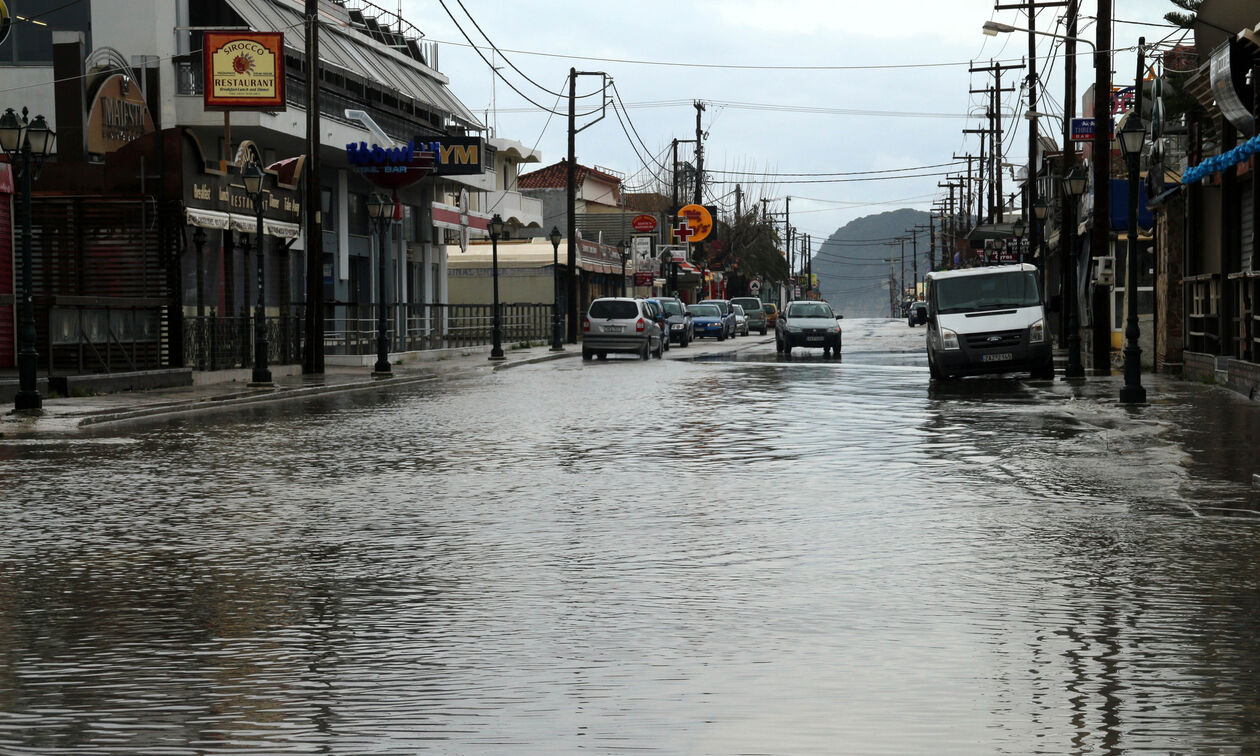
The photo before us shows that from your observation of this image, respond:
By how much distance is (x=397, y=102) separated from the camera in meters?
58.6

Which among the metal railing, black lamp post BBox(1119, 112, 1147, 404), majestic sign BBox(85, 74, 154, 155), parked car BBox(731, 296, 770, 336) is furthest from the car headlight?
parked car BBox(731, 296, 770, 336)

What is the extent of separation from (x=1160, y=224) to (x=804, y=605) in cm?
2776

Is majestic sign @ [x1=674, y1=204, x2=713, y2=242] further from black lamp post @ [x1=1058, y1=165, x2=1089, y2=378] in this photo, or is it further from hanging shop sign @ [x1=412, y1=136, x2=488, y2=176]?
black lamp post @ [x1=1058, y1=165, x2=1089, y2=378]

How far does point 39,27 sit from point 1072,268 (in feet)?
91.8

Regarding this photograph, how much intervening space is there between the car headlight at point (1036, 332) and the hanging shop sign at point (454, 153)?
26.4 m

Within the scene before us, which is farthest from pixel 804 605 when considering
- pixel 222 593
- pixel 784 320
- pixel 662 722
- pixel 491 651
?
pixel 784 320

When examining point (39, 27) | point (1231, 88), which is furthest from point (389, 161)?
point (1231, 88)

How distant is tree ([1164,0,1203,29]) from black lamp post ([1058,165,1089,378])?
4.49 m

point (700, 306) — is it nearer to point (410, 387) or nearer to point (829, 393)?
point (410, 387)

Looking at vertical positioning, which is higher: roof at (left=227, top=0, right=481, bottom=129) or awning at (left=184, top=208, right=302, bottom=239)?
roof at (left=227, top=0, right=481, bottom=129)

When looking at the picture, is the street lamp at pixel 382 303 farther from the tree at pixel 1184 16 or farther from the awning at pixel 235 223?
the tree at pixel 1184 16

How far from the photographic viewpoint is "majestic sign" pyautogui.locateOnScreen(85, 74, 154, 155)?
33844mm

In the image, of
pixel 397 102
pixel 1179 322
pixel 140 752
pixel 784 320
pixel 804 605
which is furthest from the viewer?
pixel 397 102

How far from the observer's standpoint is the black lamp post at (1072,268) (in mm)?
30891
